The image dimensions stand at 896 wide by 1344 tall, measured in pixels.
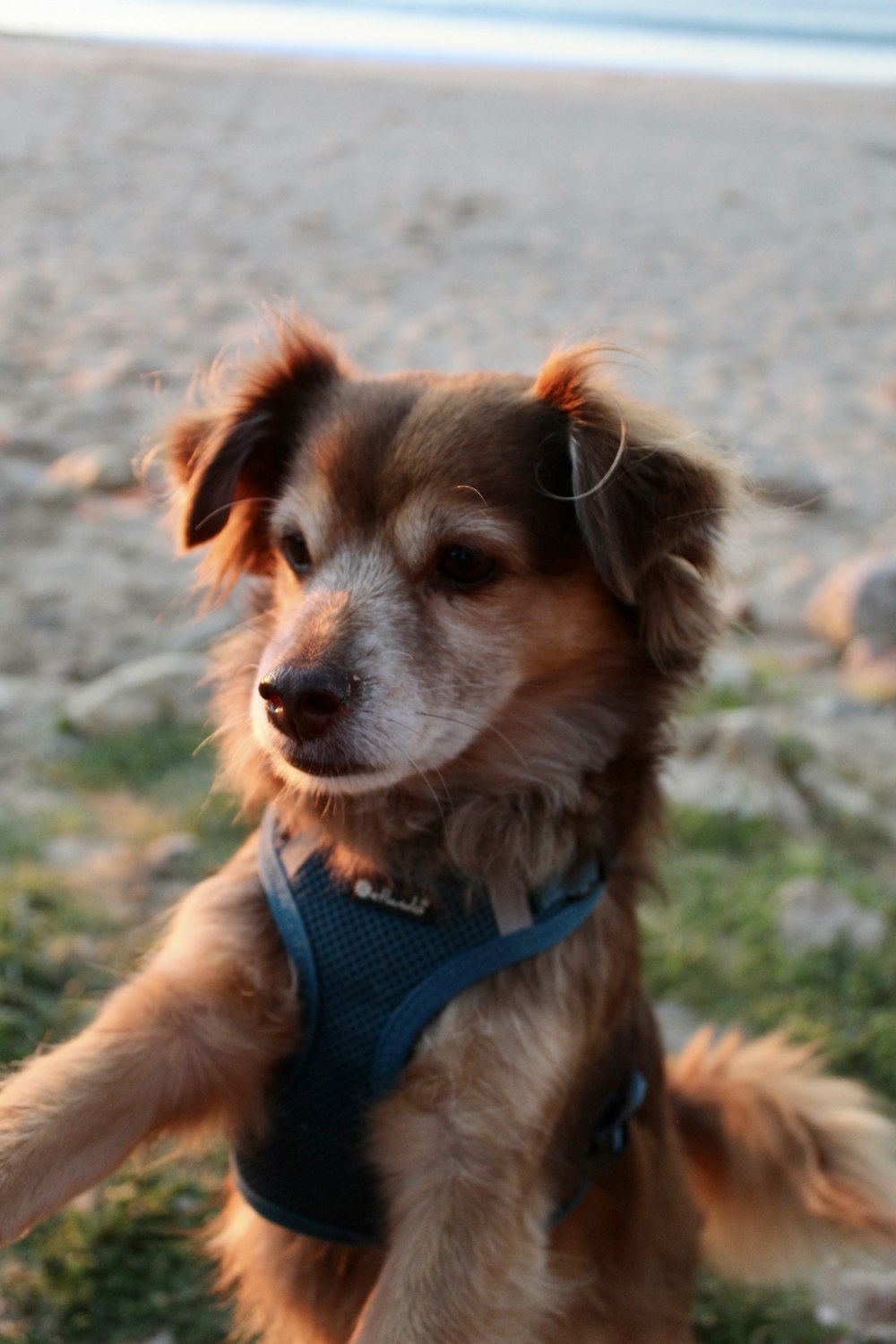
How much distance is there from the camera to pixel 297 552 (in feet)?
8.02

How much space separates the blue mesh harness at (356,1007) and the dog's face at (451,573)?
0.23 metres

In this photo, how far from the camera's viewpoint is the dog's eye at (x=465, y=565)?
A: 89.0 inches

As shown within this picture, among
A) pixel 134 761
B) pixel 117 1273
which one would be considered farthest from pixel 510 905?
pixel 134 761

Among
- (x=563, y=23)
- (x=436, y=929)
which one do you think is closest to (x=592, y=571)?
(x=436, y=929)

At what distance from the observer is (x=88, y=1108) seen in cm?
202

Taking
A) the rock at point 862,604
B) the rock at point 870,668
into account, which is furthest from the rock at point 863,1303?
the rock at point 862,604

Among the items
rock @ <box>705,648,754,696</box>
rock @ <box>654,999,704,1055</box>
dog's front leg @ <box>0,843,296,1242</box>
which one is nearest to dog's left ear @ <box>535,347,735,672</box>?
dog's front leg @ <box>0,843,296,1242</box>

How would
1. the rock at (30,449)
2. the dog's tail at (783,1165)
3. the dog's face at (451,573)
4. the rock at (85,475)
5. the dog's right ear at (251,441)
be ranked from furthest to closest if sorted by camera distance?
the rock at (30,449), the rock at (85,475), the dog's tail at (783,1165), the dog's right ear at (251,441), the dog's face at (451,573)

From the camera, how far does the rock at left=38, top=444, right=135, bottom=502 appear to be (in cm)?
586

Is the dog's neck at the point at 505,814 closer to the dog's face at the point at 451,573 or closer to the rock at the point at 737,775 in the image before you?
the dog's face at the point at 451,573

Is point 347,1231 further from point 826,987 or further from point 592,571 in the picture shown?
point 826,987

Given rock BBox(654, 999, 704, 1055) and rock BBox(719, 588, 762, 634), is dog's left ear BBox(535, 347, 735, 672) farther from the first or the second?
rock BBox(719, 588, 762, 634)

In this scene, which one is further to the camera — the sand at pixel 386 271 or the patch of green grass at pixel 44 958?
the sand at pixel 386 271

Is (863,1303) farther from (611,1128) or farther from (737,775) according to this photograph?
(737,775)
